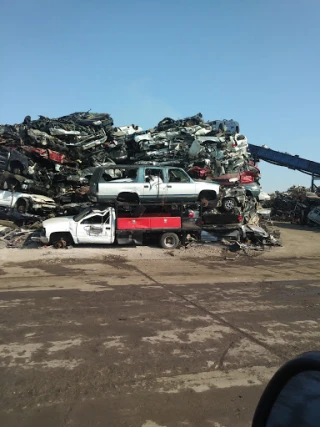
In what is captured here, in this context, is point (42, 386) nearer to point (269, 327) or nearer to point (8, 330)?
point (8, 330)

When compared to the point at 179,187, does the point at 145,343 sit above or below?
below

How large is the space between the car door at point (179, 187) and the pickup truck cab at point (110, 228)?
37.1 inches

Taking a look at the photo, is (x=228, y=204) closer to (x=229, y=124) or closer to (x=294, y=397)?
(x=229, y=124)

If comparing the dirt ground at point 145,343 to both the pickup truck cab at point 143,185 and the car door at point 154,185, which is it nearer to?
the pickup truck cab at point 143,185

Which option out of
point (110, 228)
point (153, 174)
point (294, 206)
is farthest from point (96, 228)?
point (294, 206)

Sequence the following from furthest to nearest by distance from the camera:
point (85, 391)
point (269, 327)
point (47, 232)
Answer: point (47, 232) < point (269, 327) < point (85, 391)

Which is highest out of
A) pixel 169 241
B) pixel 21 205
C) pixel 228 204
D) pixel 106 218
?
pixel 228 204

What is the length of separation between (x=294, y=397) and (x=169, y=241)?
13.6 m

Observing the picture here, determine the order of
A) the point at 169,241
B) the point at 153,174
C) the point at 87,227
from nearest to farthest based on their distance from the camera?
the point at 87,227 < the point at 169,241 < the point at 153,174

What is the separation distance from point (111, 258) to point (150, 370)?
8.85m

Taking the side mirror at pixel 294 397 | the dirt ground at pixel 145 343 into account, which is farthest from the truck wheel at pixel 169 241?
the side mirror at pixel 294 397

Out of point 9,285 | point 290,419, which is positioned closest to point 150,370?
point 290,419

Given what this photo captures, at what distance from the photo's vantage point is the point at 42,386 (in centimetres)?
355

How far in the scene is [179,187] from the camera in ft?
50.5
